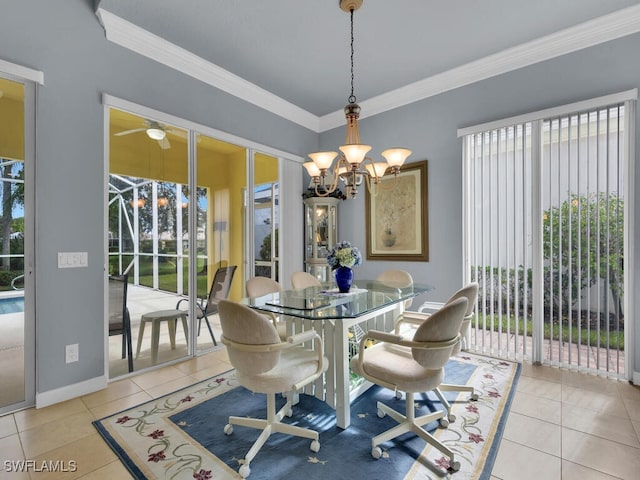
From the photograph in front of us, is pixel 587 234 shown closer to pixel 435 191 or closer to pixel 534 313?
pixel 534 313

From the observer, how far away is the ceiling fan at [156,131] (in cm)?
296

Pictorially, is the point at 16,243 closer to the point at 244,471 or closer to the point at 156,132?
the point at 156,132

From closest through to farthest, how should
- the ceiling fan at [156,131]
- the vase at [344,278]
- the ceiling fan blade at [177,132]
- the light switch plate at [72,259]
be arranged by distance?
the light switch plate at [72,259], the vase at [344,278], the ceiling fan at [156,131], the ceiling fan blade at [177,132]

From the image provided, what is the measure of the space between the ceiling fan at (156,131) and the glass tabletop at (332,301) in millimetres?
1787

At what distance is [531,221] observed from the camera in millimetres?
3086

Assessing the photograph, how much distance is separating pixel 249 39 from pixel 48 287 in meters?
2.61

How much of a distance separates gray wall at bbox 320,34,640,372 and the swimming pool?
11.1 ft

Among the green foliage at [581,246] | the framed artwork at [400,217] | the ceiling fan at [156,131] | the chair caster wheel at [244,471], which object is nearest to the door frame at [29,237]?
the ceiling fan at [156,131]

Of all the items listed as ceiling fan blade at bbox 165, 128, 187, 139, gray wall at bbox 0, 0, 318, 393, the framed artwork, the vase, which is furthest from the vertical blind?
gray wall at bbox 0, 0, 318, 393

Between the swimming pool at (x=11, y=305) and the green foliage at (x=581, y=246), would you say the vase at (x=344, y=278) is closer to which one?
the green foliage at (x=581, y=246)

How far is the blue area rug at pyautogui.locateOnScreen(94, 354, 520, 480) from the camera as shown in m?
1.67

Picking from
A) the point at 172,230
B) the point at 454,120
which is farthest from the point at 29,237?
the point at 454,120

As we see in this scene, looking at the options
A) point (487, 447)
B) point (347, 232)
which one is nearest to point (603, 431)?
point (487, 447)

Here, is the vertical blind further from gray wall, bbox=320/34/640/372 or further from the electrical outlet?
the electrical outlet
